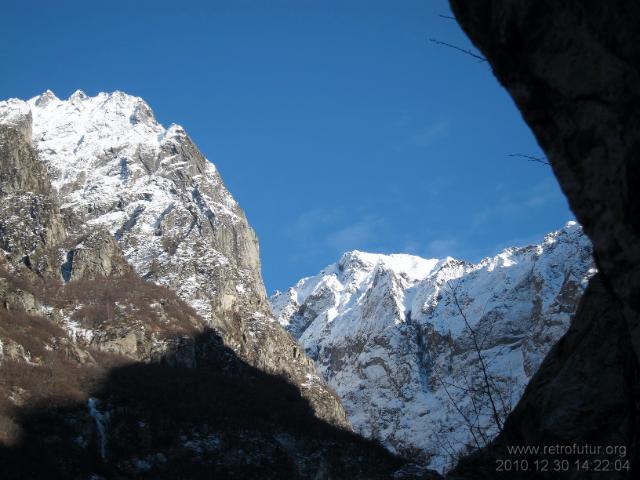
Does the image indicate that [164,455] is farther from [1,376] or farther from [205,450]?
[1,376]

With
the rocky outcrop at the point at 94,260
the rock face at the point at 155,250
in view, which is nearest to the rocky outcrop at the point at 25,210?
the rock face at the point at 155,250

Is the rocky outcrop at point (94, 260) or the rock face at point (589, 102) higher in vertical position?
the rocky outcrop at point (94, 260)

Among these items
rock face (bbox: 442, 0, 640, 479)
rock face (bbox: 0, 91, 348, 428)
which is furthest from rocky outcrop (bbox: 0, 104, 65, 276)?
rock face (bbox: 442, 0, 640, 479)

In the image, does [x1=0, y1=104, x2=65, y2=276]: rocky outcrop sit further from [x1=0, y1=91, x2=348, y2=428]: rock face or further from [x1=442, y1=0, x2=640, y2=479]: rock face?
[x1=442, y1=0, x2=640, y2=479]: rock face

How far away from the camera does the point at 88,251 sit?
152750 millimetres

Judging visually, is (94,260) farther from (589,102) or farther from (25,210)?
(589,102)

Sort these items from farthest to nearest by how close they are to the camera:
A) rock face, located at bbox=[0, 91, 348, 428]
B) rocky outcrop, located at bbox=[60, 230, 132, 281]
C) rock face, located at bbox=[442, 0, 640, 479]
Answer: rock face, located at bbox=[0, 91, 348, 428], rocky outcrop, located at bbox=[60, 230, 132, 281], rock face, located at bbox=[442, 0, 640, 479]

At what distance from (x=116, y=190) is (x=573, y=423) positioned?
197m
